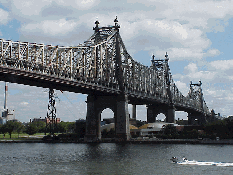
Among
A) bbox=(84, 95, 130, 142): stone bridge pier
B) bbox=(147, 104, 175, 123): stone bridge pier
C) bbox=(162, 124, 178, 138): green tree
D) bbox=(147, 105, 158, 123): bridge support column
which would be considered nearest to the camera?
bbox=(84, 95, 130, 142): stone bridge pier

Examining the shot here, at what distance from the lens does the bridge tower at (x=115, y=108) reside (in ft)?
391

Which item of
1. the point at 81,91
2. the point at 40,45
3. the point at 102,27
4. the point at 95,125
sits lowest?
the point at 95,125

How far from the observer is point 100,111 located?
12581cm

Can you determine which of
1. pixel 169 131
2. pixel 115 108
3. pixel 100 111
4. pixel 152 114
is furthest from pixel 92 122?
pixel 152 114

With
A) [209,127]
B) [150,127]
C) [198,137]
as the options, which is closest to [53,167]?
[198,137]

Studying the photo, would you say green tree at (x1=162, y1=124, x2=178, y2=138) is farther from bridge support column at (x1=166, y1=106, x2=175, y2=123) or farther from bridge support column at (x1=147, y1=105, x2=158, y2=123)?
bridge support column at (x1=147, y1=105, x2=158, y2=123)

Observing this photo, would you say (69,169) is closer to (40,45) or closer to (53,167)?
(53,167)

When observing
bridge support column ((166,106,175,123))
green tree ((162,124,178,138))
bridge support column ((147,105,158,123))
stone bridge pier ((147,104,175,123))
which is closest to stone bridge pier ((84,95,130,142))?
green tree ((162,124,178,138))

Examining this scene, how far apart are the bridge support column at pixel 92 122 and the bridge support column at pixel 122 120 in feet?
25.8

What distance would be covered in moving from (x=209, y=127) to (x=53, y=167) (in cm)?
8905

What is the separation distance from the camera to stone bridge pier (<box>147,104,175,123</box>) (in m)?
176

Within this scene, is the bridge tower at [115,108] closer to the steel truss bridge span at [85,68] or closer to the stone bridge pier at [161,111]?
the steel truss bridge span at [85,68]

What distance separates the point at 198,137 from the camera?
414ft

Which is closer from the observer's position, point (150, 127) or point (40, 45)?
point (40, 45)
